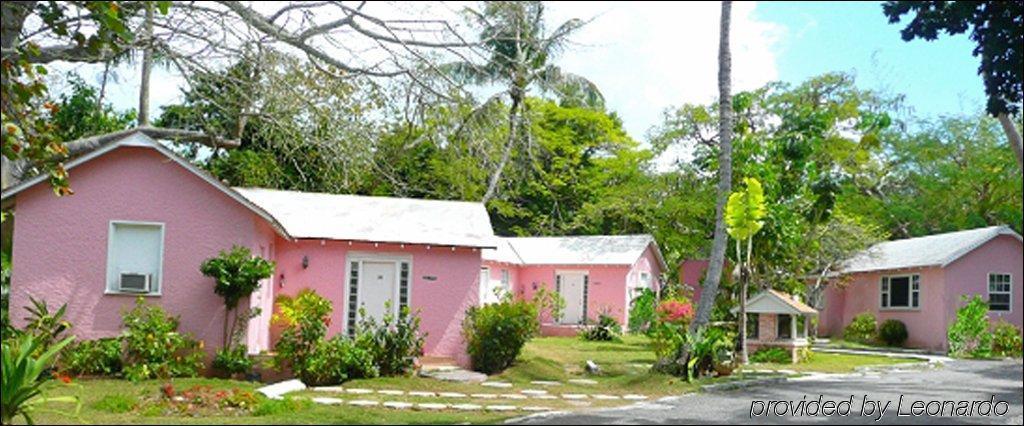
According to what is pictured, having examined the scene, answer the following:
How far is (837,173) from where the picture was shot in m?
34.7

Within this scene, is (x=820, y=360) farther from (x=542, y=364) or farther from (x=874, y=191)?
(x=874, y=191)

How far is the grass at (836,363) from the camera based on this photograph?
22217 mm

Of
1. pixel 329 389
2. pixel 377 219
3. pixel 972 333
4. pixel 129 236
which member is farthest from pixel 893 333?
pixel 129 236

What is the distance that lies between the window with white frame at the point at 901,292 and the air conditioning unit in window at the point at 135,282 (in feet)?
79.8

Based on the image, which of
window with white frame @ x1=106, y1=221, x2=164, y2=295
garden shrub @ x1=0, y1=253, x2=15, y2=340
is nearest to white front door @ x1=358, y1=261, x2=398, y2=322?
window with white frame @ x1=106, y1=221, x2=164, y2=295

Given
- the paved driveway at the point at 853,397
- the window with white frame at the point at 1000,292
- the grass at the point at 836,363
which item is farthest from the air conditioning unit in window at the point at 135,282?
A: the window with white frame at the point at 1000,292

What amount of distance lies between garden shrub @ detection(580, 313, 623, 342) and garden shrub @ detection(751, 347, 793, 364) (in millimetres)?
7928

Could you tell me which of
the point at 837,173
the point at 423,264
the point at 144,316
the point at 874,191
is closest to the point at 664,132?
the point at 837,173

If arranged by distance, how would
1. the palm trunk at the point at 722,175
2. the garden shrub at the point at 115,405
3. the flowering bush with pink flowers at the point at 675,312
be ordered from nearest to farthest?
the garden shrub at the point at 115,405 < the palm trunk at the point at 722,175 < the flowering bush with pink flowers at the point at 675,312

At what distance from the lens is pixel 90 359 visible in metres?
16.9

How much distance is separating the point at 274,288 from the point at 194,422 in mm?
9124

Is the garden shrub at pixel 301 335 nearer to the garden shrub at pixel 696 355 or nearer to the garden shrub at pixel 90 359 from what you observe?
the garden shrub at pixel 90 359

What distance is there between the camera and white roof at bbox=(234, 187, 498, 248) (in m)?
20.4

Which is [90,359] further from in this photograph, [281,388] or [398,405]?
[398,405]
